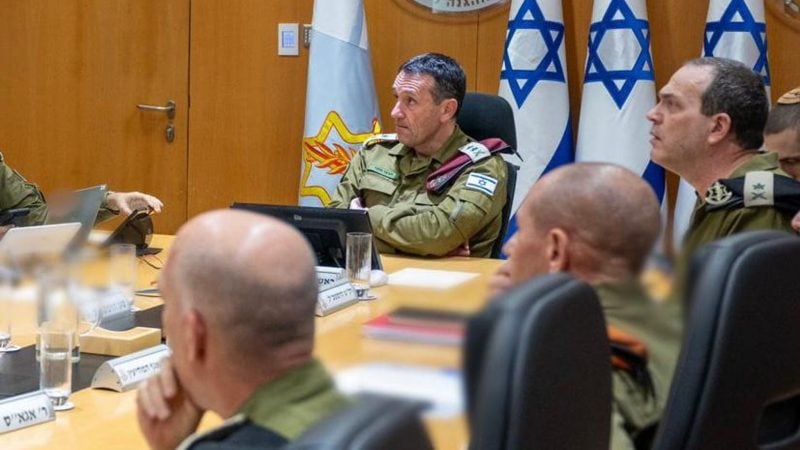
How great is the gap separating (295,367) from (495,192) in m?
2.43

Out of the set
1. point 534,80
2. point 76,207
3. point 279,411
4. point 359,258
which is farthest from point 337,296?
point 534,80

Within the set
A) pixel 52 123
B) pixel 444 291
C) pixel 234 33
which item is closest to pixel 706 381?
pixel 444 291

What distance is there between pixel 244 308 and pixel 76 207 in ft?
5.43

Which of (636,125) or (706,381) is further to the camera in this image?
(636,125)

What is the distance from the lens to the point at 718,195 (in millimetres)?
2281

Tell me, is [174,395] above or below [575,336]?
below

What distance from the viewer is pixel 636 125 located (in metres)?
4.23

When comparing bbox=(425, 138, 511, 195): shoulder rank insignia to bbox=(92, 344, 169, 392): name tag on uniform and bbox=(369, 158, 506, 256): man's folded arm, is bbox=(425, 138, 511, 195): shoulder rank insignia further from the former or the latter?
bbox=(92, 344, 169, 392): name tag on uniform

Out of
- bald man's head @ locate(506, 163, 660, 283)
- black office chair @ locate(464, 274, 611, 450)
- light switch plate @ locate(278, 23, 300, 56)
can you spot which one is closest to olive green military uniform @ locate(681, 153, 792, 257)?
bald man's head @ locate(506, 163, 660, 283)

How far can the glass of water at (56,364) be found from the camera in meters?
1.59

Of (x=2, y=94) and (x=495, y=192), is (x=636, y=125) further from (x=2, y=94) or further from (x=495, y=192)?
(x=2, y=94)

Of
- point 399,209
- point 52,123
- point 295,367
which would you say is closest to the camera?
point 295,367

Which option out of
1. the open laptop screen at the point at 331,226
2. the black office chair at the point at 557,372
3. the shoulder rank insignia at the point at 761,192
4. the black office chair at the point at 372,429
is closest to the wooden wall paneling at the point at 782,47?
the shoulder rank insignia at the point at 761,192

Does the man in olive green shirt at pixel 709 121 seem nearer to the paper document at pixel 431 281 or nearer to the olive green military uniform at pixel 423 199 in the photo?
the olive green military uniform at pixel 423 199
